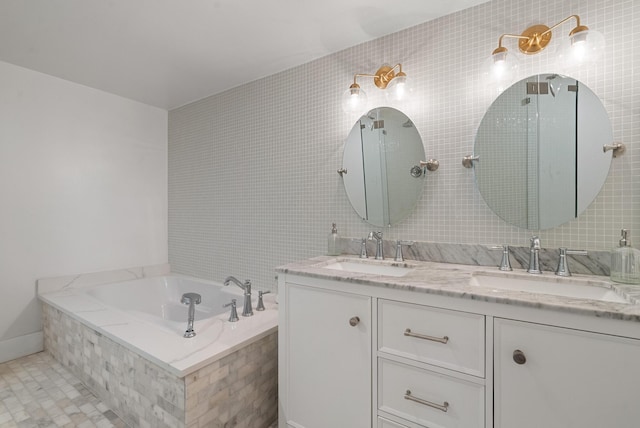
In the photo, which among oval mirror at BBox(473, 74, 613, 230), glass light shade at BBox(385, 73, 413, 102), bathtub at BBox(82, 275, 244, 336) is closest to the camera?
oval mirror at BBox(473, 74, 613, 230)

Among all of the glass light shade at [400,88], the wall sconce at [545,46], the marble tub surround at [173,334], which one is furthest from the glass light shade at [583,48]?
the marble tub surround at [173,334]

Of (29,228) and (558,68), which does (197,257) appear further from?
(558,68)

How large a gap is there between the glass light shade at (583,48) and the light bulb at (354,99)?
1.02m

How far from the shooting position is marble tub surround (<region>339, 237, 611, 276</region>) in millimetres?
1312

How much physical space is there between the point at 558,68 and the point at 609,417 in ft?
4.65

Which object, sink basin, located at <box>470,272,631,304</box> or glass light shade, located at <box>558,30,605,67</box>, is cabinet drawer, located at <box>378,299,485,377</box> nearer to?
sink basin, located at <box>470,272,631,304</box>

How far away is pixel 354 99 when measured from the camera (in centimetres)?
194

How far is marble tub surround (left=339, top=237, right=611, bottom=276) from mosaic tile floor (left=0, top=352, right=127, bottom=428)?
180 centimetres

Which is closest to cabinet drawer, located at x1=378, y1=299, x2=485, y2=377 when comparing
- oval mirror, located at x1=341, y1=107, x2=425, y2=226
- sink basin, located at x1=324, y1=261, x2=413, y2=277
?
sink basin, located at x1=324, y1=261, x2=413, y2=277

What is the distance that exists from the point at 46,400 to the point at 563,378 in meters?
2.73

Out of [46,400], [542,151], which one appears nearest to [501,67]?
[542,151]

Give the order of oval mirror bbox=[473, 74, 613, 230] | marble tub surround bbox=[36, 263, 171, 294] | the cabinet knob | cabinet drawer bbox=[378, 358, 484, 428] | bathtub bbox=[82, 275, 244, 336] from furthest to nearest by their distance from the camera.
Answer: bathtub bbox=[82, 275, 244, 336]
marble tub surround bbox=[36, 263, 171, 294]
oval mirror bbox=[473, 74, 613, 230]
cabinet drawer bbox=[378, 358, 484, 428]
the cabinet knob

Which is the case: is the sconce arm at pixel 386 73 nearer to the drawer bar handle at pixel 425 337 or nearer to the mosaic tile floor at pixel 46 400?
the drawer bar handle at pixel 425 337

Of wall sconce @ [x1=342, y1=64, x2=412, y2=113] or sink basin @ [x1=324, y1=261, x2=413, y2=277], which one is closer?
sink basin @ [x1=324, y1=261, x2=413, y2=277]
